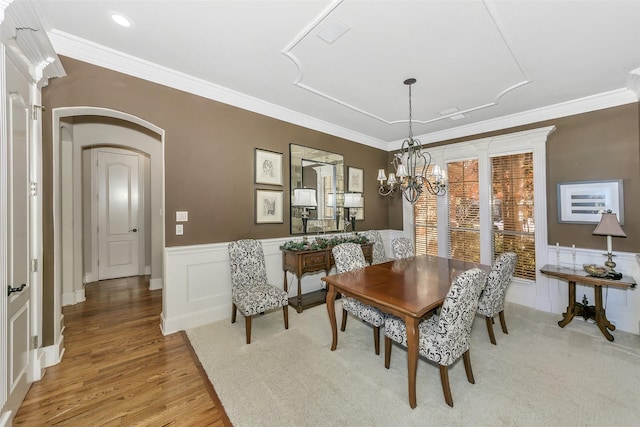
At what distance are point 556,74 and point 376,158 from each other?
9.86 feet

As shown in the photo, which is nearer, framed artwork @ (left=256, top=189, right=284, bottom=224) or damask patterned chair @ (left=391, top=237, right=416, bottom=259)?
framed artwork @ (left=256, top=189, right=284, bottom=224)

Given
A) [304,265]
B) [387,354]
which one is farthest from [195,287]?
[387,354]

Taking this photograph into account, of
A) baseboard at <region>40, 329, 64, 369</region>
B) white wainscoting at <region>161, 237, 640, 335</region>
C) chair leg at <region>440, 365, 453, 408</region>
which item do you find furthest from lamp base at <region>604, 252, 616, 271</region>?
baseboard at <region>40, 329, 64, 369</region>

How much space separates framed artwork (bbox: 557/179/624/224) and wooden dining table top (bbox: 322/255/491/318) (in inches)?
71.1

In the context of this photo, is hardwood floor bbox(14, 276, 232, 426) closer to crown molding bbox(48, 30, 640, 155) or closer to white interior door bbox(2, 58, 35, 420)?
white interior door bbox(2, 58, 35, 420)

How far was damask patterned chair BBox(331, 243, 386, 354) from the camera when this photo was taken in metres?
2.48

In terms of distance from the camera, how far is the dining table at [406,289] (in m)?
1.83

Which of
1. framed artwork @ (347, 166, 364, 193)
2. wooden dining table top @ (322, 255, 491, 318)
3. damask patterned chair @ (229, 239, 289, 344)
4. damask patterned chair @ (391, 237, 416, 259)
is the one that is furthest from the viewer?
framed artwork @ (347, 166, 364, 193)

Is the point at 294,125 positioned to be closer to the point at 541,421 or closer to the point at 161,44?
the point at 161,44

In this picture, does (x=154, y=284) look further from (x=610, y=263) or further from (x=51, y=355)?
(x=610, y=263)

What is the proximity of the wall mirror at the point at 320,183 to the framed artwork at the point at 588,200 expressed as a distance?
321 centimetres

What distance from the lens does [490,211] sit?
423cm

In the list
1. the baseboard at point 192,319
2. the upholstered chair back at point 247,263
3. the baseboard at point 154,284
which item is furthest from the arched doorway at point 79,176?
the upholstered chair back at point 247,263

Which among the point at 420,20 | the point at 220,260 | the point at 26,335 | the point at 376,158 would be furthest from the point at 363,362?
the point at 376,158
